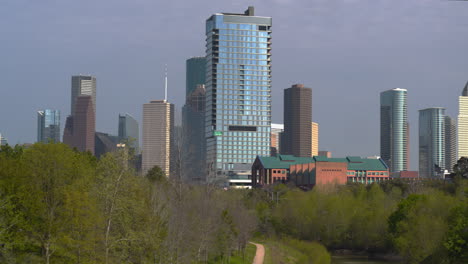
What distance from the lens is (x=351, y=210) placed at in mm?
113188

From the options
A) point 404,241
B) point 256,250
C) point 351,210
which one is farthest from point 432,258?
point 351,210

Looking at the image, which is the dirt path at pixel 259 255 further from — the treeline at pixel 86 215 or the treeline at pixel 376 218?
the treeline at pixel 86 215

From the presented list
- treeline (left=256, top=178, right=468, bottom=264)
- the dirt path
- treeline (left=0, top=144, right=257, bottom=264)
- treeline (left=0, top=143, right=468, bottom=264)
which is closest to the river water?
treeline (left=256, top=178, right=468, bottom=264)

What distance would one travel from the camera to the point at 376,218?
10462cm

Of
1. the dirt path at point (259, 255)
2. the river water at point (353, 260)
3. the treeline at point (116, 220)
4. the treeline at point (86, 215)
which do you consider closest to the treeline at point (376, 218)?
the treeline at point (116, 220)

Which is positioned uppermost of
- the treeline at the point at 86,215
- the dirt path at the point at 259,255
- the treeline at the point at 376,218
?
the treeline at the point at 86,215

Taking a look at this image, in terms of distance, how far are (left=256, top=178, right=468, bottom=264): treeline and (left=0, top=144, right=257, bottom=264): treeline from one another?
27.0 meters

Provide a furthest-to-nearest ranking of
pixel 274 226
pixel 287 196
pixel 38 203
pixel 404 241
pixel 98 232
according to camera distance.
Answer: pixel 287 196, pixel 274 226, pixel 404 241, pixel 38 203, pixel 98 232

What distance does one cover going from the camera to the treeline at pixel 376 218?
75.0 metres

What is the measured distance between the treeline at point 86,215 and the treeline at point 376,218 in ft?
88.7

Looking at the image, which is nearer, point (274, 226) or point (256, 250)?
point (256, 250)

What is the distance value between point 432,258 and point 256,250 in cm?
2927

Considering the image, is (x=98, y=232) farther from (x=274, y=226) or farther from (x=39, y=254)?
(x=274, y=226)

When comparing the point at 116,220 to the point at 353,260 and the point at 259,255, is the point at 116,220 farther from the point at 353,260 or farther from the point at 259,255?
the point at 353,260
